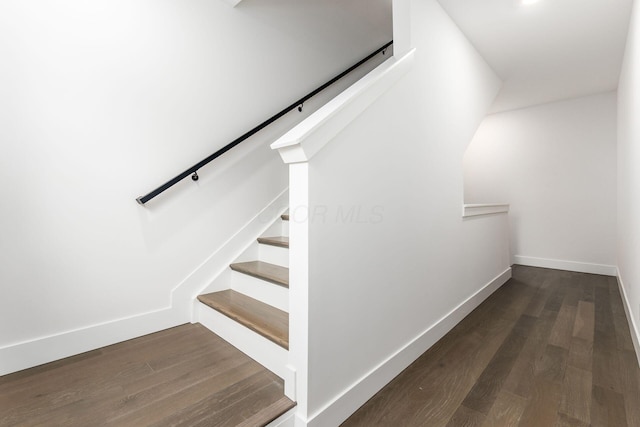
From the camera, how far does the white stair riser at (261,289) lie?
5.18ft

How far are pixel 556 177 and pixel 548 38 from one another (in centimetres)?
240

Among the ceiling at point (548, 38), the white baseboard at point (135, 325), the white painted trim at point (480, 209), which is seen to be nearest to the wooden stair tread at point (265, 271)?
the white baseboard at point (135, 325)

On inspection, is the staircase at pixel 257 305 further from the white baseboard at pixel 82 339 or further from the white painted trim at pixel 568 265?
the white painted trim at pixel 568 265

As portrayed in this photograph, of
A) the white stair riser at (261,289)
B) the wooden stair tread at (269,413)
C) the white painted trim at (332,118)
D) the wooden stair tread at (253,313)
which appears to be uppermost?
the white painted trim at (332,118)

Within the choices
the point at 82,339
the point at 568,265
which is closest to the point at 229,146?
the point at 82,339

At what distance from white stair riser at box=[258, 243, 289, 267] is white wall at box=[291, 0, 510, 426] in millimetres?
710

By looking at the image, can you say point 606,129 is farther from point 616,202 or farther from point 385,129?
point 385,129

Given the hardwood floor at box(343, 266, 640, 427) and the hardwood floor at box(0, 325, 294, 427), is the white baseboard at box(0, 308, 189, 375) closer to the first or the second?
the hardwood floor at box(0, 325, 294, 427)

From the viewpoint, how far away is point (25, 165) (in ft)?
4.40

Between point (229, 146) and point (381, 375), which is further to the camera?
point (229, 146)

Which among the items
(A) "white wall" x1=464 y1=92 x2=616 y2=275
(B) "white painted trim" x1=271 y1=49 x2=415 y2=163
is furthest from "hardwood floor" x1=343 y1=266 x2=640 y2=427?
(A) "white wall" x1=464 y1=92 x2=616 y2=275

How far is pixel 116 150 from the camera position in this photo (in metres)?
1.58

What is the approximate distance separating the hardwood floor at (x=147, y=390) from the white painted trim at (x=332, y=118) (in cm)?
96

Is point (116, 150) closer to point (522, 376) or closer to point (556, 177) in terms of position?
point (522, 376)
